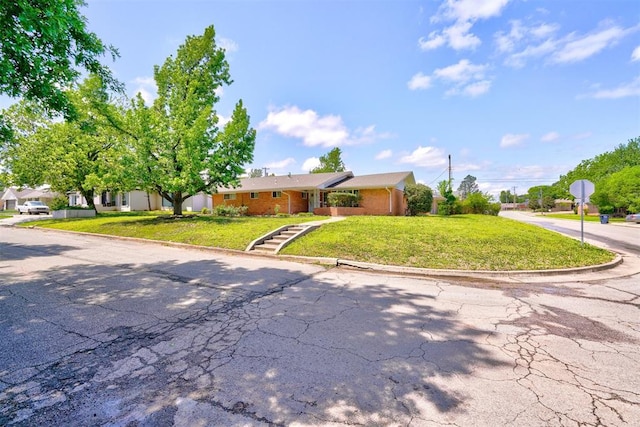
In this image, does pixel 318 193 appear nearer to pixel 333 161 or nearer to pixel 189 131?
pixel 189 131

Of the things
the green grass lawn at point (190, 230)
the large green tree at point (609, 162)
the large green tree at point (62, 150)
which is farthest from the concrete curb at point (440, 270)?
the large green tree at point (609, 162)

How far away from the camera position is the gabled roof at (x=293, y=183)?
88.8 ft

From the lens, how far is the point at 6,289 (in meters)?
6.15

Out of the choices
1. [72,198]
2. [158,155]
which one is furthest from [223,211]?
[72,198]

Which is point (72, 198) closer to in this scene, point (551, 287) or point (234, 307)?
point (234, 307)

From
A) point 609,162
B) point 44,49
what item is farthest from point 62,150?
point 609,162

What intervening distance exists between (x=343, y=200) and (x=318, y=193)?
3717mm

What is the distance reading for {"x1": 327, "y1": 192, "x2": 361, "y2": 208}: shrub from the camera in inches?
973

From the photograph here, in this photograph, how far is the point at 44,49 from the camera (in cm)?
654

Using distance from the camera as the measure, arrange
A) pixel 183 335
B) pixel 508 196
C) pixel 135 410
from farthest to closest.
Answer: pixel 508 196 < pixel 183 335 < pixel 135 410

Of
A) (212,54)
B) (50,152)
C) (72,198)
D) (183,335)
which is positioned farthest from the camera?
(72,198)

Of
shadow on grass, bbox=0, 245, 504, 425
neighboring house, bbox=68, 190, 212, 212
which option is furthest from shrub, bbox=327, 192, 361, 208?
shadow on grass, bbox=0, 245, 504, 425

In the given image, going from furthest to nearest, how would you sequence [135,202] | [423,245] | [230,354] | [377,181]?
[135,202] → [377,181] → [423,245] → [230,354]

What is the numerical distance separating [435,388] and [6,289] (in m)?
8.29
